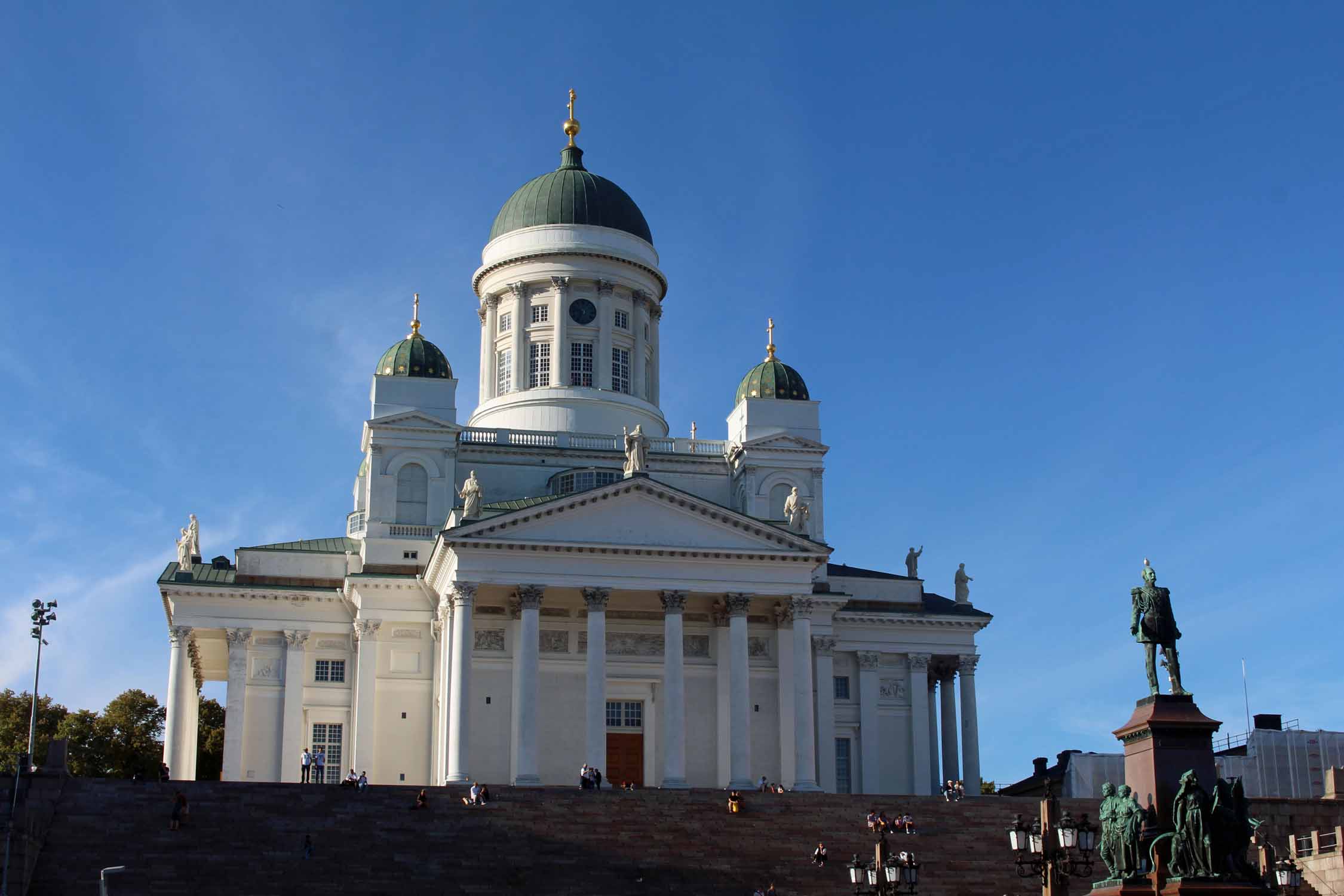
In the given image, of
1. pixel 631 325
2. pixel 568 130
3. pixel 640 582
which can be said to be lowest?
pixel 640 582

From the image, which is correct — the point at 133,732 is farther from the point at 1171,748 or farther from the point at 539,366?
the point at 1171,748

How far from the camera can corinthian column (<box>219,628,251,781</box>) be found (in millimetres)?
55375

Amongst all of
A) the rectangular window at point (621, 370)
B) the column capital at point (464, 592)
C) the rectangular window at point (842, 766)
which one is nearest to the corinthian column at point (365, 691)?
the column capital at point (464, 592)

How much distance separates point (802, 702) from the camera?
53.0m

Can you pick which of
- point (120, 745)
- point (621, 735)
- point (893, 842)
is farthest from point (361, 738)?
point (120, 745)

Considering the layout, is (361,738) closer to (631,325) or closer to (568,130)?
(631,325)

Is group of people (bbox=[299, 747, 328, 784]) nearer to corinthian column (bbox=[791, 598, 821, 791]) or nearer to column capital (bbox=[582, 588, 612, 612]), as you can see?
column capital (bbox=[582, 588, 612, 612])

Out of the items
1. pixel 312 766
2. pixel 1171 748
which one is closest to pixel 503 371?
pixel 312 766

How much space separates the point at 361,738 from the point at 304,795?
10.9 m

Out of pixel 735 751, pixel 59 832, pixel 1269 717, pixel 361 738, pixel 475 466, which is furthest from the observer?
pixel 1269 717

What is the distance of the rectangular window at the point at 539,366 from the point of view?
6644cm

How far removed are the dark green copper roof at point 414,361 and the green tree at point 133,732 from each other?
25429 mm

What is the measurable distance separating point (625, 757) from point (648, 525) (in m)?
8.05

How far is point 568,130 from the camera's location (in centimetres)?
7162
